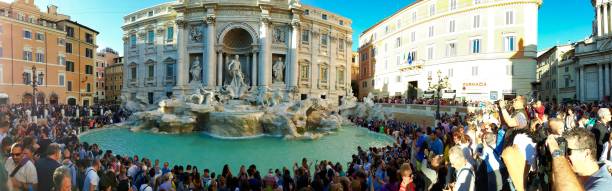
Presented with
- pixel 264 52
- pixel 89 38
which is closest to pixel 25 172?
pixel 89 38

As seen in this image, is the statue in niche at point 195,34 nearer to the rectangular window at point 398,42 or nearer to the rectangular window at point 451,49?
the rectangular window at point 398,42

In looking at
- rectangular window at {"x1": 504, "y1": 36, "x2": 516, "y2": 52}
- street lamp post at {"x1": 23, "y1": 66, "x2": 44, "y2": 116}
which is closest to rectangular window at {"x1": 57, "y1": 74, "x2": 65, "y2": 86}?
street lamp post at {"x1": 23, "y1": 66, "x2": 44, "y2": 116}

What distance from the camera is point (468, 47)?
31.9 meters


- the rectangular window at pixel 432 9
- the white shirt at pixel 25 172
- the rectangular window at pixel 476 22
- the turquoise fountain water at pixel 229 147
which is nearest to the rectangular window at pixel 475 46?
the rectangular window at pixel 476 22

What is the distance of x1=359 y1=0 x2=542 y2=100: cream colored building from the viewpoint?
29.4 meters

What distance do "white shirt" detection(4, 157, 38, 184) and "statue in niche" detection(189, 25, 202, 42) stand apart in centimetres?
3031

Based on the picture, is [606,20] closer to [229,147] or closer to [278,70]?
[278,70]

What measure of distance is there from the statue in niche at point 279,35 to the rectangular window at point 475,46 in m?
20.0

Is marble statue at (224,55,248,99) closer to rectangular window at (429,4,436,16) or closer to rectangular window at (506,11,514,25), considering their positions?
rectangular window at (429,4,436,16)

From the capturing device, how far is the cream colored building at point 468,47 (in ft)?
96.4

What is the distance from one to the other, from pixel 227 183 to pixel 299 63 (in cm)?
2712

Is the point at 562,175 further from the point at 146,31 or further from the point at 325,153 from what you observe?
the point at 146,31

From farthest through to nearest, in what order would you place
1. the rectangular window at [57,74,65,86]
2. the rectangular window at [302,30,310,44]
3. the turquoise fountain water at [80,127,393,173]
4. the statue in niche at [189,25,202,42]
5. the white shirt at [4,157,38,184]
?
the rectangular window at [302,30,310,44]
the statue in niche at [189,25,202,42]
the turquoise fountain water at [80,127,393,173]
the rectangular window at [57,74,65,86]
the white shirt at [4,157,38,184]

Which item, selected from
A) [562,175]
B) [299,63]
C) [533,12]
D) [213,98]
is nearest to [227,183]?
[562,175]
